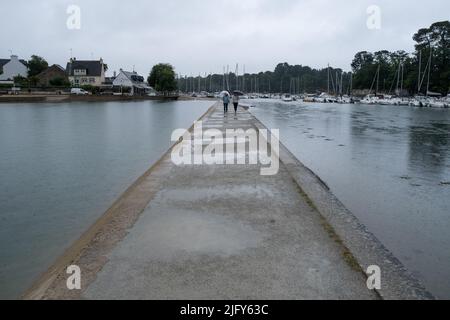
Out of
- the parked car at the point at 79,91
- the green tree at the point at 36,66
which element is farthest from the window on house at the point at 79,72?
the parked car at the point at 79,91

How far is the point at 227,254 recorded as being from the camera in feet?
16.2

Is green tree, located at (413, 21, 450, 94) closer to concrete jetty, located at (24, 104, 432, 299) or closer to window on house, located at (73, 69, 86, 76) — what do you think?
window on house, located at (73, 69, 86, 76)

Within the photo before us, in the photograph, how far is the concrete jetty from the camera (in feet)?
13.4

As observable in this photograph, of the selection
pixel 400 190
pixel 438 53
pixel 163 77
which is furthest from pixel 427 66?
pixel 400 190

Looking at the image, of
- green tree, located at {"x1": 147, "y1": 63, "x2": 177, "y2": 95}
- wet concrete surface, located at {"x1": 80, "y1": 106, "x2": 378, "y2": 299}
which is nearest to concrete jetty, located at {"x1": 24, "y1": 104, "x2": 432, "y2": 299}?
wet concrete surface, located at {"x1": 80, "y1": 106, "x2": 378, "y2": 299}

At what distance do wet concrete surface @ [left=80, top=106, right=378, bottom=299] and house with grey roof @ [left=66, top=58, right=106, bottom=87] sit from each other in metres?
101

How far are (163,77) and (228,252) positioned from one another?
9575 centimetres

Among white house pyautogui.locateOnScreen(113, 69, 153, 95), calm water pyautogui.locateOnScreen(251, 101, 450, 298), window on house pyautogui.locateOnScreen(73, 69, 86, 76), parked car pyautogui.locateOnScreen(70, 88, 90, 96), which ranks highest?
window on house pyautogui.locateOnScreen(73, 69, 86, 76)

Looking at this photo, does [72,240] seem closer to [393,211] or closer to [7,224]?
[7,224]

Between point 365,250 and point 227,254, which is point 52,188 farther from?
point 365,250

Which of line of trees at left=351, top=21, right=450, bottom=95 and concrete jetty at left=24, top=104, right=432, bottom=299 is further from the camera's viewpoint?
line of trees at left=351, top=21, right=450, bottom=95

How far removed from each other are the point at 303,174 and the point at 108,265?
595 cm

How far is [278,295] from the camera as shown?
3953 millimetres

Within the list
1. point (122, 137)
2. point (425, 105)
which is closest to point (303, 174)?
point (122, 137)
